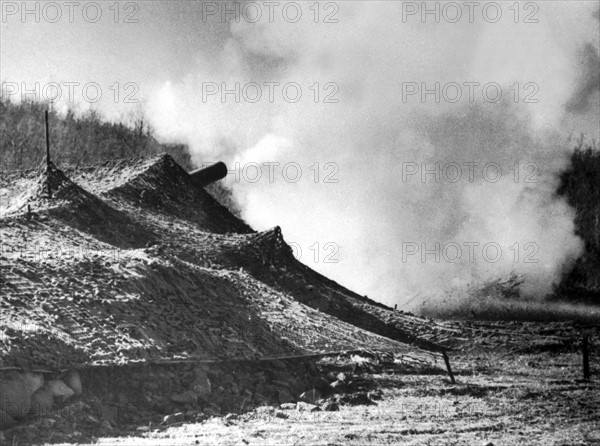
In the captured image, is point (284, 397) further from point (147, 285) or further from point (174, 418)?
point (147, 285)

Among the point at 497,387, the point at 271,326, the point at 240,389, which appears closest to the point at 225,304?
the point at 271,326

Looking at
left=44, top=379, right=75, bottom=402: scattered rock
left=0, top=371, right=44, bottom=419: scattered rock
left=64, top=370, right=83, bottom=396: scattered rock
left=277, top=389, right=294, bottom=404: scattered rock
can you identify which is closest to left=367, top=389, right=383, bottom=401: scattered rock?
left=277, top=389, right=294, bottom=404: scattered rock

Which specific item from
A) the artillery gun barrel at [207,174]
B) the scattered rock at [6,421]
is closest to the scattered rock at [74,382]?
the scattered rock at [6,421]

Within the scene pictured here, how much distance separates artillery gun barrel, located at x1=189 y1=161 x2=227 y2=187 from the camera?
27062 millimetres

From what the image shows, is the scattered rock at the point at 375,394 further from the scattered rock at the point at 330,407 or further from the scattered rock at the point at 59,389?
the scattered rock at the point at 59,389

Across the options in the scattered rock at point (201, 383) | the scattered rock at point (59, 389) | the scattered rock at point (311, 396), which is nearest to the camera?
the scattered rock at point (59, 389)

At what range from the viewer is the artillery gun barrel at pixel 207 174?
2706 cm

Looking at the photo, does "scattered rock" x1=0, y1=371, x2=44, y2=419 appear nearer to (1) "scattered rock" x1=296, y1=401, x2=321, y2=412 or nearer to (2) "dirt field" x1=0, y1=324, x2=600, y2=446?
(2) "dirt field" x1=0, y1=324, x2=600, y2=446

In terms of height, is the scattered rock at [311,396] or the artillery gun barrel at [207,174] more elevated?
the artillery gun barrel at [207,174]

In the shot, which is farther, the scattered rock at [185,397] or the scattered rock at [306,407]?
the scattered rock at [306,407]

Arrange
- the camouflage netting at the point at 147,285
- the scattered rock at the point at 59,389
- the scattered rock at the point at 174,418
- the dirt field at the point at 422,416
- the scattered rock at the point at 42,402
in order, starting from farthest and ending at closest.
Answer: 1. the camouflage netting at the point at 147,285
2. the scattered rock at the point at 174,418
3. the scattered rock at the point at 59,389
4. the scattered rock at the point at 42,402
5. the dirt field at the point at 422,416

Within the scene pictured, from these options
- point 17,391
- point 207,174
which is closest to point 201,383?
point 17,391

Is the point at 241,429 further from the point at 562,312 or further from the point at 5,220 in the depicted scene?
the point at 562,312

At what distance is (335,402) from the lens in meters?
13.3
